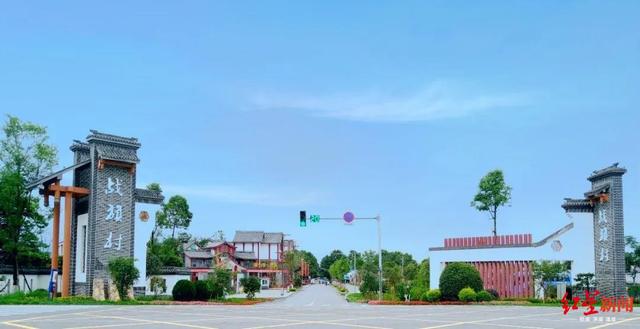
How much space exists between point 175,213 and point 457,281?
136ft

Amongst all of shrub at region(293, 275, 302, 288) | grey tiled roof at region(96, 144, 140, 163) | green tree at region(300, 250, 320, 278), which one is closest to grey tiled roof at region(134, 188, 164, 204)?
grey tiled roof at region(96, 144, 140, 163)

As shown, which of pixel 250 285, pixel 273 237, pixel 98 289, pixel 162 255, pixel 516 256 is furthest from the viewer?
pixel 273 237

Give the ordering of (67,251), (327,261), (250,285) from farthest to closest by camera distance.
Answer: (327,261) → (250,285) → (67,251)

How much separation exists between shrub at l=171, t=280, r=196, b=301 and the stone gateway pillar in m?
20.7

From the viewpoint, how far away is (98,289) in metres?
31.2

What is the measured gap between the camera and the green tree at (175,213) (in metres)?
65.9

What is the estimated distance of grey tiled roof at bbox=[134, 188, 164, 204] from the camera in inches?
1387

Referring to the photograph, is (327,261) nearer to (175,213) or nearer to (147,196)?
(175,213)

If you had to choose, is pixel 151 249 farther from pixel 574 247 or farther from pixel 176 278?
pixel 574 247

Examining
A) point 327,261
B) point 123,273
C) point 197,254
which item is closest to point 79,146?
point 123,273

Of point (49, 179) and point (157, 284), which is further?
point (157, 284)

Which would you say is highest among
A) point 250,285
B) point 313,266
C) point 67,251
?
point 67,251

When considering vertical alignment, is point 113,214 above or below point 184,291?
above

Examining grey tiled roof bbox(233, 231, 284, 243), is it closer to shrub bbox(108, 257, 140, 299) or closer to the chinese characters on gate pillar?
the chinese characters on gate pillar
